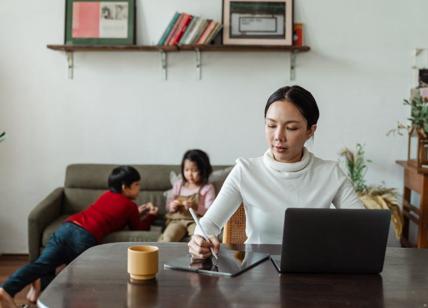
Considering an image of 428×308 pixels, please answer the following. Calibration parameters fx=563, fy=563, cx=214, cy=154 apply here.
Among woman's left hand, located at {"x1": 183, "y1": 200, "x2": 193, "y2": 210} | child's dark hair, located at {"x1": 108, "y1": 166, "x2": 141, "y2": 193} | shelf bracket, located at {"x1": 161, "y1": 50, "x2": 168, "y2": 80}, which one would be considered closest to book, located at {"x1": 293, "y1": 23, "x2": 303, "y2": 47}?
shelf bracket, located at {"x1": 161, "y1": 50, "x2": 168, "y2": 80}

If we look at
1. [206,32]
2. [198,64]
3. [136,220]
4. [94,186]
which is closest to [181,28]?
[206,32]

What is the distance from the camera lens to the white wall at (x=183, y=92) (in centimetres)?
392

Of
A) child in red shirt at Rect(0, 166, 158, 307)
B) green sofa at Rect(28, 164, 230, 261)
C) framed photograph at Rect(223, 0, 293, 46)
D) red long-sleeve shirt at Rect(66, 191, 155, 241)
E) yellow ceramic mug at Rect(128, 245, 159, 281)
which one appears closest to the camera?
yellow ceramic mug at Rect(128, 245, 159, 281)

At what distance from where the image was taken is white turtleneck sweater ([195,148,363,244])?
1.82 metres

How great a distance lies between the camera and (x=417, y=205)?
397 cm

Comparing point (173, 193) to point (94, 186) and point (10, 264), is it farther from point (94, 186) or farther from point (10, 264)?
point (10, 264)

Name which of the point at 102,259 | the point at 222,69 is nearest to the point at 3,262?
the point at 222,69

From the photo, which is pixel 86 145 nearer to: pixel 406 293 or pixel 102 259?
pixel 102 259

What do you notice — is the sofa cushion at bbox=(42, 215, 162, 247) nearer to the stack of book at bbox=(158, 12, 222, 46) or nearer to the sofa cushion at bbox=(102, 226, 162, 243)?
the sofa cushion at bbox=(102, 226, 162, 243)

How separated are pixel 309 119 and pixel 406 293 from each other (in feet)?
2.24

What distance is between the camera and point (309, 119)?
1822 millimetres

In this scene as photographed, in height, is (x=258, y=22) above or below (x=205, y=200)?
above

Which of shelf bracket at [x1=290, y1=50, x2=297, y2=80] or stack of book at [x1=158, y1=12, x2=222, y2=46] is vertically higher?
stack of book at [x1=158, y1=12, x2=222, y2=46]

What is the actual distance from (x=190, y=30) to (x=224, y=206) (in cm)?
221
